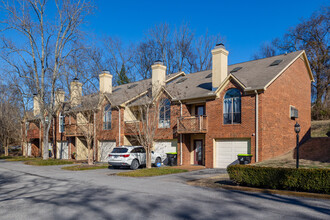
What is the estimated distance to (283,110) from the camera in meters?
20.1

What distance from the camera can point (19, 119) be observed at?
39.2 metres

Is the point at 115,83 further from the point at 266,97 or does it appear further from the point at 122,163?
the point at 266,97

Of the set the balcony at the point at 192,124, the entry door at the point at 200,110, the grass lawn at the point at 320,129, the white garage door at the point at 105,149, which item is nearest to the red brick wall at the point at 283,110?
the grass lawn at the point at 320,129

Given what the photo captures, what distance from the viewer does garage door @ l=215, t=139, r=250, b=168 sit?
1869 cm

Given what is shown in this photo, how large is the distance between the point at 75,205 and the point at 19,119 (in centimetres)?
3476

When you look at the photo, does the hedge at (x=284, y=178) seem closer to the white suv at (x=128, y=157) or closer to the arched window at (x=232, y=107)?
the arched window at (x=232, y=107)

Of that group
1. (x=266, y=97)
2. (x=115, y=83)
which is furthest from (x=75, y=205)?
(x=115, y=83)

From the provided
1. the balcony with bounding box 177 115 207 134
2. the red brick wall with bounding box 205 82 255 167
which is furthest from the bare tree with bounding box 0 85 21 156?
the red brick wall with bounding box 205 82 255 167

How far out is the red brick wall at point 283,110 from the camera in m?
18.1

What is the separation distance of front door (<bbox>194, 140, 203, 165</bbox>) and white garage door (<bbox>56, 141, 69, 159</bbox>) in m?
16.4

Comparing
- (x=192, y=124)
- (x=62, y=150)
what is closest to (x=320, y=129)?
(x=192, y=124)

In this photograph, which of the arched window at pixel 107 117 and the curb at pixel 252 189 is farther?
the arched window at pixel 107 117

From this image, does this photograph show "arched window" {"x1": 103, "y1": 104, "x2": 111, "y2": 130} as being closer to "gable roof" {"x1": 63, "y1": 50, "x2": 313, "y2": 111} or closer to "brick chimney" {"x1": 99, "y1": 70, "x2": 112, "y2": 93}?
"gable roof" {"x1": 63, "y1": 50, "x2": 313, "y2": 111}

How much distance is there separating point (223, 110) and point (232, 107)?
68cm
